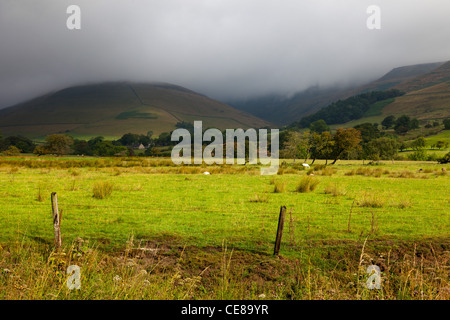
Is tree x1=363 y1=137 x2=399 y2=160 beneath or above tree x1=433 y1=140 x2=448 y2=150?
beneath

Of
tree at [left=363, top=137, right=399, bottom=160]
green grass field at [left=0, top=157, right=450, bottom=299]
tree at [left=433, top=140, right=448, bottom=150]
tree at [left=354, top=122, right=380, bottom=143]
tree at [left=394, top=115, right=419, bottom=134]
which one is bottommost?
green grass field at [left=0, top=157, right=450, bottom=299]

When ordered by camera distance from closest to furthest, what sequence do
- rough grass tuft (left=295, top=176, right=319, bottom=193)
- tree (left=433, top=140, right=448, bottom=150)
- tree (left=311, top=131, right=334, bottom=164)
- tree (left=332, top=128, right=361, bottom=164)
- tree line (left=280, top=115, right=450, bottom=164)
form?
rough grass tuft (left=295, top=176, right=319, bottom=193) → tree (left=332, top=128, right=361, bottom=164) → tree line (left=280, top=115, right=450, bottom=164) → tree (left=311, top=131, right=334, bottom=164) → tree (left=433, top=140, right=448, bottom=150)

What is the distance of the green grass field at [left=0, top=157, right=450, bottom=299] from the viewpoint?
6277mm

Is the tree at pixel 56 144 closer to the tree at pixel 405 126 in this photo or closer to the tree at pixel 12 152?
the tree at pixel 12 152

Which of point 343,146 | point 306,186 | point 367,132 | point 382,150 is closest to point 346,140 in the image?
point 343,146

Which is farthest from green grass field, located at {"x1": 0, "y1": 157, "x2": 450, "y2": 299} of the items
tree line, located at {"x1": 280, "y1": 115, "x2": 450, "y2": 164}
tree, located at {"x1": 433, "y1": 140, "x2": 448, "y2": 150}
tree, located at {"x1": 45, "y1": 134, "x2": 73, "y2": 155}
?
tree, located at {"x1": 433, "y1": 140, "x2": 448, "y2": 150}

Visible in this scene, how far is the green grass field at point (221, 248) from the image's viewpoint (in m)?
6.28

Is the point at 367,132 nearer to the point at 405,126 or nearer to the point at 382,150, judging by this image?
the point at 382,150

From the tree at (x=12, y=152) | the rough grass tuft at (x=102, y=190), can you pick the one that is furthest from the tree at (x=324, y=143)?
the tree at (x=12, y=152)

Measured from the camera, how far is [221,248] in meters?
9.16

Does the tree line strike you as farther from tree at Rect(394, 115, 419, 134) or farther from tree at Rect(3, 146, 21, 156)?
tree at Rect(3, 146, 21, 156)

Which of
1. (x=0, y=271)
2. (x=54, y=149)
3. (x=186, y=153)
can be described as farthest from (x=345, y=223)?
(x=54, y=149)
